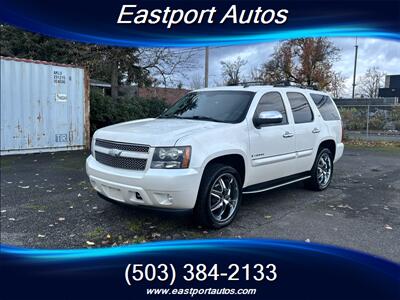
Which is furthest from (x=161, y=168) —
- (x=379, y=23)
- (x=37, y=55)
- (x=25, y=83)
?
(x=37, y=55)

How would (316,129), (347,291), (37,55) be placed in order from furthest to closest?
(37,55)
(316,129)
(347,291)

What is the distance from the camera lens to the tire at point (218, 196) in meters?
4.45

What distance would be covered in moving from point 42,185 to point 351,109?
19.1m

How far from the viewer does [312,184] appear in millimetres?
6809

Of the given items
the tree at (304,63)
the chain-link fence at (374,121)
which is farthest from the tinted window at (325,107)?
the tree at (304,63)

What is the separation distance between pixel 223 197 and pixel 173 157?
3.25ft

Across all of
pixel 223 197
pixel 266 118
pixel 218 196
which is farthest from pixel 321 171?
pixel 218 196

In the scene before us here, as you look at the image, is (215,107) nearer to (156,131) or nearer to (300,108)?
(156,131)

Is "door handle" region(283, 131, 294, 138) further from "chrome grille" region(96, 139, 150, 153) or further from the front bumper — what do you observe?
"chrome grille" region(96, 139, 150, 153)

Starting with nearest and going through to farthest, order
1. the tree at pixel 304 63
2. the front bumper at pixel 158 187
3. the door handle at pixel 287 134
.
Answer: the front bumper at pixel 158 187
the door handle at pixel 287 134
the tree at pixel 304 63

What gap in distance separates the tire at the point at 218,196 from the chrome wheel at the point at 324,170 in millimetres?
2517

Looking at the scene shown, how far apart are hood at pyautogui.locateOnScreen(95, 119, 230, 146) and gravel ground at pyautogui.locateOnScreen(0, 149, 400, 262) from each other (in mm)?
861

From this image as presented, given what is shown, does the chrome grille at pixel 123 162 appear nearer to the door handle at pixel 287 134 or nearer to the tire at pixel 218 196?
the tire at pixel 218 196

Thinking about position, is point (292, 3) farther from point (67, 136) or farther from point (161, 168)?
point (67, 136)
